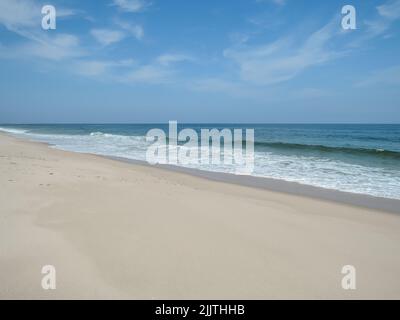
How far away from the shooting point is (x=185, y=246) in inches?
141

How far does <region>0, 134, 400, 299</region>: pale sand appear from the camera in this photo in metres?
2.75

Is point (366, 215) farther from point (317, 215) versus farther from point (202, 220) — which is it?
point (202, 220)

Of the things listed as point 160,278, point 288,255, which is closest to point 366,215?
point 288,255

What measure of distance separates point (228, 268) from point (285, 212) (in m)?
2.75

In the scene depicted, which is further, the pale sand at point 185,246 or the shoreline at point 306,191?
the shoreline at point 306,191

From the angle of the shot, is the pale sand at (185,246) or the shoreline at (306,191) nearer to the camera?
the pale sand at (185,246)

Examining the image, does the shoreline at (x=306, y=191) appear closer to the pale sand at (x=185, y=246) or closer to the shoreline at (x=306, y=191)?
the shoreline at (x=306, y=191)

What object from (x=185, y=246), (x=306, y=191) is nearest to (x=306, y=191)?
(x=306, y=191)

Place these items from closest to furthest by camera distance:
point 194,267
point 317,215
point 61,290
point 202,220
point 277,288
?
point 61,290
point 277,288
point 194,267
point 202,220
point 317,215

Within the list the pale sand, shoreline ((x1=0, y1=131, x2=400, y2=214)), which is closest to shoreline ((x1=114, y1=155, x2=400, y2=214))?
shoreline ((x1=0, y1=131, x2=400, y2=214))

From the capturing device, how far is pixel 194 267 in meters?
3.09

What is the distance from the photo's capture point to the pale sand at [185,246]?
2748 mm

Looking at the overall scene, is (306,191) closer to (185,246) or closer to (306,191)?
(306,191)

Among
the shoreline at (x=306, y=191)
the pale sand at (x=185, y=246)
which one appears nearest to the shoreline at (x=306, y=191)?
the shoreline at (x=306, y=191)
